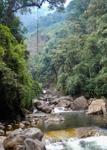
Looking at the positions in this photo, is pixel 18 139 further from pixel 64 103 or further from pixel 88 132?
pixel 64 103

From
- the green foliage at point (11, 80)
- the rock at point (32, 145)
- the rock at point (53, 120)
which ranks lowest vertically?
the rock at point (53, 120)

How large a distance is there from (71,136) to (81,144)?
7.10ft

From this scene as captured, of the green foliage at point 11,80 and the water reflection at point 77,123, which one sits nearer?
the green foliage at point 11,80

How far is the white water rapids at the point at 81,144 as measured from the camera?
17734 mm

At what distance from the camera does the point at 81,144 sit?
18.4 m

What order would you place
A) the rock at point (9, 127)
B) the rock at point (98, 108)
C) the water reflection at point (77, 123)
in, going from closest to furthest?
the rock at point (9, 127), the water reflection at point (77, 123), the rock at point (98, 108)

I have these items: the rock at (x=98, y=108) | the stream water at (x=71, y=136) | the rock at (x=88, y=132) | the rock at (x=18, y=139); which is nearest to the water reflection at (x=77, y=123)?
the stream water at (x=71, y=136)

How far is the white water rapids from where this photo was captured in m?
17.7

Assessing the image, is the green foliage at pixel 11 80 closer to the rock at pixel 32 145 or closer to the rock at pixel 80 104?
the rock at pixel 32 145

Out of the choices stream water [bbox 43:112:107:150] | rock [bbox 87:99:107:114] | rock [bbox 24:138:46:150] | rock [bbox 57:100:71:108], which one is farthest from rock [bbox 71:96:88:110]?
rock [bbox 24:138:46:150]

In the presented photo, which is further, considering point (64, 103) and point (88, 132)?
point (64, 103)

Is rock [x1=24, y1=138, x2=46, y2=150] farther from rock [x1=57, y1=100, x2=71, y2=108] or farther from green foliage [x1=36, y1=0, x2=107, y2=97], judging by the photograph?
green foliage [x1=36, y1=0, x2=107, y2=97]

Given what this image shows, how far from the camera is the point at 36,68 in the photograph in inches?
2709

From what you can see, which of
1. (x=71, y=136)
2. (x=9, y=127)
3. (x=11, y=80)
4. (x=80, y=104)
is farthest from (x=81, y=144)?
(x=80, y=104)
